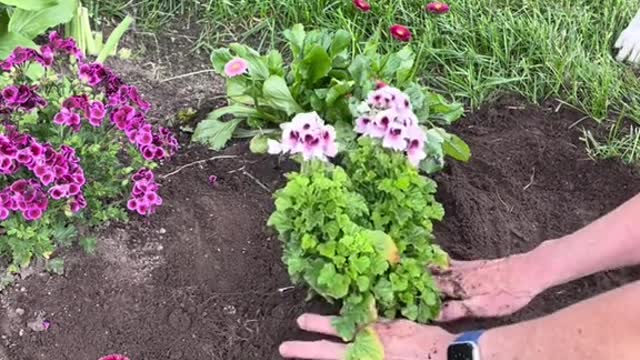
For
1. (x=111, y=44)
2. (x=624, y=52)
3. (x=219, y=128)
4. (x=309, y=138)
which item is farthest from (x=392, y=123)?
(x=624, y=52)

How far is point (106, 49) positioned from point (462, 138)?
115cm

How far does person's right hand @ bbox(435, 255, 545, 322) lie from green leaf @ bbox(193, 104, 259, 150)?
0.81 meters

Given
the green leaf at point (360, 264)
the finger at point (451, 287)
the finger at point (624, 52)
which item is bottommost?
the finger at point (624, 52)

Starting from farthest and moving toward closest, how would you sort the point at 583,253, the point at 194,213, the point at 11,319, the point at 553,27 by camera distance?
the point at 553,27 < the point at 194,213 < the point at 11,319 < the point at 583,253

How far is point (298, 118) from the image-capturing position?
2.41 meters

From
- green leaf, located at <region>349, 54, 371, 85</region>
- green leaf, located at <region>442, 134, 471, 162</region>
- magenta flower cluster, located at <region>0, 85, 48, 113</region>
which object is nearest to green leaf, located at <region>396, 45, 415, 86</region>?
green leaf, located at <region>349, 54, 371, 85</region>

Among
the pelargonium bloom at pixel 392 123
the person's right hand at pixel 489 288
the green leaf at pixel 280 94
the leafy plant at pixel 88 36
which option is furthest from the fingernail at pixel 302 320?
the leafy plant at pixel 88 36

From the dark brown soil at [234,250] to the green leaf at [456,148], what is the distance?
0.27 feet

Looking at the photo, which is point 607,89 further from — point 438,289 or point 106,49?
point 106,49

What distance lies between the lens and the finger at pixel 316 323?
2385 mm

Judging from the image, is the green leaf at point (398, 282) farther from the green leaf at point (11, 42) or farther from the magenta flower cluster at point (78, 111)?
the green leaf at point (11, 42)

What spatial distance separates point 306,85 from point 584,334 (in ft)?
4.11

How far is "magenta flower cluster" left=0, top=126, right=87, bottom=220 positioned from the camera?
2387 millimetres

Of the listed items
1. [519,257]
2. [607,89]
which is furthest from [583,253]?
[607,89]
